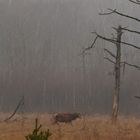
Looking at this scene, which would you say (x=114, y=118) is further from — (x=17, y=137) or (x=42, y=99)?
(x=42, y=99)

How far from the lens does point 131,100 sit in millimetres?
154500

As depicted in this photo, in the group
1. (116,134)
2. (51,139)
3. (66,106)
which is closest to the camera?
(51,139)

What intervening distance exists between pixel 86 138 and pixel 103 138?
2.74ft

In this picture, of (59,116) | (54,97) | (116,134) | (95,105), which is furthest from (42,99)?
(116,134)

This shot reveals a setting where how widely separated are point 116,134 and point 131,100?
442 feet

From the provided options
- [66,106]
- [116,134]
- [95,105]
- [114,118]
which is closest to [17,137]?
[116,134]

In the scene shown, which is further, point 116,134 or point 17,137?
point 116,134

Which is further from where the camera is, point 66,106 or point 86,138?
point 66,106

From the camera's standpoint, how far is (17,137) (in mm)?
19984

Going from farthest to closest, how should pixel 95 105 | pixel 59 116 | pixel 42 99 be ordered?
pixel 42 99 → pixel 95 105 → pixel 59 116

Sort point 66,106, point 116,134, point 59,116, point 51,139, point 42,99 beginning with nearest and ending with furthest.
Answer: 1. point 51,139
2. point 116,134
3. point 59,116
4. point 66,106
5. point 42,99

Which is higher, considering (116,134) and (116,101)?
(116,101)

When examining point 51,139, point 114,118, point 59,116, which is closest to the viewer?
point 51,139

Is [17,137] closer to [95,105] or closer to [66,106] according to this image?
[66,106]
